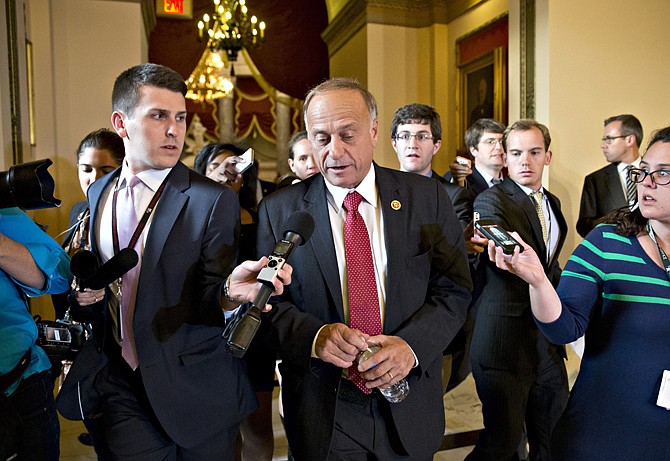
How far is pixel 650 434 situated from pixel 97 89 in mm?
5391

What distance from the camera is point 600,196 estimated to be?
455cm

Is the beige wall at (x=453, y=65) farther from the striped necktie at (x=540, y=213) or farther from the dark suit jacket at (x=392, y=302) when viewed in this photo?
the dark suit jacket at (x=392, y=302)

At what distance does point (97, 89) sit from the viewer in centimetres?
554

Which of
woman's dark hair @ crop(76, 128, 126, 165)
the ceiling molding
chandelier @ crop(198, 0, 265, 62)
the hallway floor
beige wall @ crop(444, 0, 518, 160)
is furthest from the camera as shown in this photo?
chandelier @ crop(198, 0, 265, 62)

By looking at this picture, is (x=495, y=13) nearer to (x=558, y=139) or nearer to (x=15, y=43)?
(x=558, y=139)

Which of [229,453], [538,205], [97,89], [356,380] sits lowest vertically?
[229,453]

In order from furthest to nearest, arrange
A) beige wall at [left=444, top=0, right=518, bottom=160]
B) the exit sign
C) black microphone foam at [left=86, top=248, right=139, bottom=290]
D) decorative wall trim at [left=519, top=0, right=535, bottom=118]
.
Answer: the exit sign
beige wall at [left=444, top=0, right=518, bottom=160]
decorative wall trim at [left=519, top=0, right=535, bottom=118]
black microphone foam at [left=86, top=248, right=139, bottom=290]

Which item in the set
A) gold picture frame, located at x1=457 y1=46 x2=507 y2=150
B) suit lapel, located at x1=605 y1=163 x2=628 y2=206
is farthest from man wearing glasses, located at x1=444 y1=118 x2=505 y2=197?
gold picture frame, located at x1=457 y1=46 x2=507 y2=150

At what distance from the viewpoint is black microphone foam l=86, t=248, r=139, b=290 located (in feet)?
4.93

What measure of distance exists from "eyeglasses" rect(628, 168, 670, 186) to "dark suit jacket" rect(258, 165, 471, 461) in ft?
1.87

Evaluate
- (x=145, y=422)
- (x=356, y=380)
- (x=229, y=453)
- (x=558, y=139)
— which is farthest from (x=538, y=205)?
(x=558, y=139)

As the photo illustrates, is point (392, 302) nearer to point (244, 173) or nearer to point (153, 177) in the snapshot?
point (153, 177)

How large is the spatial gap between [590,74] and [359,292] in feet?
14.2

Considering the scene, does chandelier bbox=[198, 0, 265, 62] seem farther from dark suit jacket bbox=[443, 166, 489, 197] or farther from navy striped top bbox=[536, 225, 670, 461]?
navy striped top bbox=[536, 225, 670, 461]
